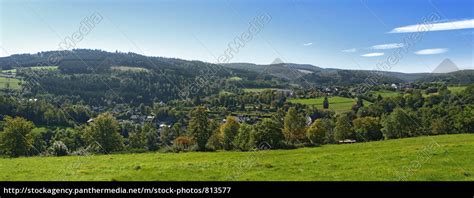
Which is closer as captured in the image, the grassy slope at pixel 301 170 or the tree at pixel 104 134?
the grassy slope at pixel 301 170

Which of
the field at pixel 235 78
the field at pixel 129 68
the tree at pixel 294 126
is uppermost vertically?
the field at pixel 129 68

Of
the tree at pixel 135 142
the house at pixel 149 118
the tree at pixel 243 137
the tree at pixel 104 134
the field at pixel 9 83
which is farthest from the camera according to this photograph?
the field at pixel 9 83

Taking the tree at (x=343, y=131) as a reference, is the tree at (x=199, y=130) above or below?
above

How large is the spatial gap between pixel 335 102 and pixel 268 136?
237 ft

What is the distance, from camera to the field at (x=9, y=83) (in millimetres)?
112037

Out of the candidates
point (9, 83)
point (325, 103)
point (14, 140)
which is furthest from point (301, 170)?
point (9, 83)

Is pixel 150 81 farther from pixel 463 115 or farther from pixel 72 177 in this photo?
pixel 72 177

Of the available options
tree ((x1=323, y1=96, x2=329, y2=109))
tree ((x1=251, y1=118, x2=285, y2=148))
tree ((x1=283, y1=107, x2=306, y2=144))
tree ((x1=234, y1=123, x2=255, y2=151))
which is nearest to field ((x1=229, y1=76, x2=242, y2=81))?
tree ((x1=323, y1=96, x2=329, y2=109))

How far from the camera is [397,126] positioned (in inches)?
2261

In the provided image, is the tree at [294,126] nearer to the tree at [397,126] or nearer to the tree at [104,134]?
the tree at [397,126]

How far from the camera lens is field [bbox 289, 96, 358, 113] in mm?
99250

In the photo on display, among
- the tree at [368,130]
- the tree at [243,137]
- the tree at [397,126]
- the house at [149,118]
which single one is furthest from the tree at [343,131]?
the house at [149,118]

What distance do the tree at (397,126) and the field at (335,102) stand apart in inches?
1442
